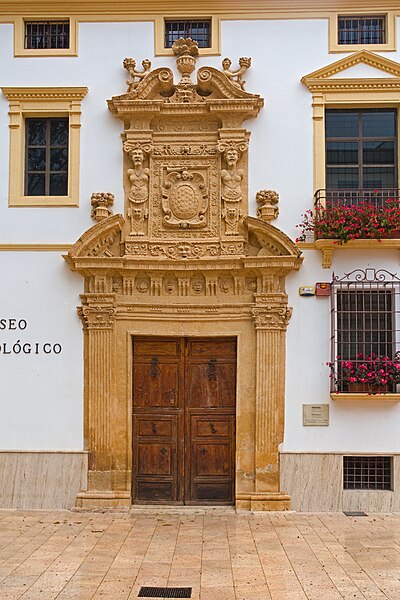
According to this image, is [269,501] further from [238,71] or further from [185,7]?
[185,7]

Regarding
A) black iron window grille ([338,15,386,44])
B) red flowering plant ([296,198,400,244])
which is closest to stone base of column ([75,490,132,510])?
red flowering plant ([296,198,400,244])

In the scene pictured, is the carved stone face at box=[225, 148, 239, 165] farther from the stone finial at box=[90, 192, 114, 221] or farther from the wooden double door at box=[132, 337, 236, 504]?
the wooden double door at box=[132, 337, 236, 504]

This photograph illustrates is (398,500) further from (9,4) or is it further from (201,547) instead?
(9,4)

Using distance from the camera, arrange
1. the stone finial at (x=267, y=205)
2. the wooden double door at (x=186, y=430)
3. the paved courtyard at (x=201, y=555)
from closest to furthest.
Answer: the paved courtyard at (x=201, y=555) → the stone finial at (x=267, y=205) → the wooden double door at (x=186, y=430)

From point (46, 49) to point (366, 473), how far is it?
8.10 m

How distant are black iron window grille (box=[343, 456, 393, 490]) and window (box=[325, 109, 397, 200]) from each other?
4077 mm

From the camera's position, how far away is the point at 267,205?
11438mm

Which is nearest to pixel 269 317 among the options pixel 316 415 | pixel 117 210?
pixel 316 415

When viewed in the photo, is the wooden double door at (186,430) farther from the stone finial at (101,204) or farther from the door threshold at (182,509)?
the stone finial at (101,204)

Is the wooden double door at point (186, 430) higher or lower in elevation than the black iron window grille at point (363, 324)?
lower

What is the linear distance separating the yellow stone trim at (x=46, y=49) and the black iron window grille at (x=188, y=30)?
143 cm

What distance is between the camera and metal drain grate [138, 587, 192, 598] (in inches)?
293

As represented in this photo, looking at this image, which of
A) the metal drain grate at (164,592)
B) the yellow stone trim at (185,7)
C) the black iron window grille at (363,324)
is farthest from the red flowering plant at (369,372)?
the yellow stone trim at (185,7)

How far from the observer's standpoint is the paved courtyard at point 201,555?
7.59m
